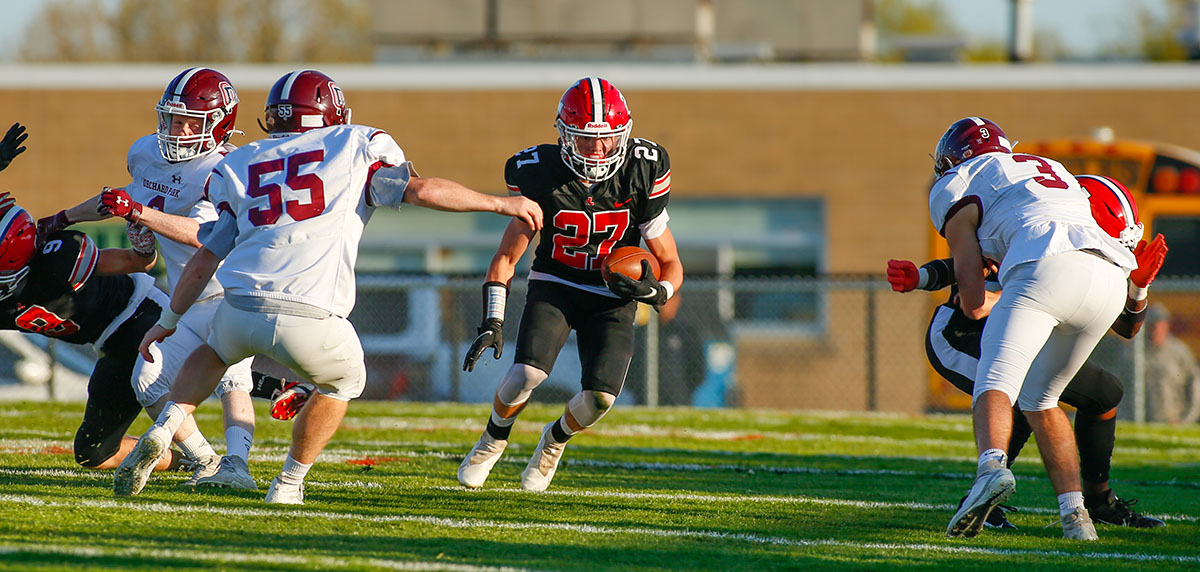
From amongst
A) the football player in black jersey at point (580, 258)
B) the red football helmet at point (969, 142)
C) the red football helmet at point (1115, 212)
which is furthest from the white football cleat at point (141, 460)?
the red football helmet at point (1115, 212)

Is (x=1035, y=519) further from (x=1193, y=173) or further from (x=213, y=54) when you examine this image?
(x=213, y=54)

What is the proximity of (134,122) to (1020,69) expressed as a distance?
476 inches

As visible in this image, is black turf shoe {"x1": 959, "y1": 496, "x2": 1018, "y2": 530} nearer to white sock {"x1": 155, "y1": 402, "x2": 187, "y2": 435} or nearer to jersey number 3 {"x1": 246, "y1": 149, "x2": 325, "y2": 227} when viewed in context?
jersey number 3 {"x1": 246, "y1": 149, "x2": 325, "y2": 227}

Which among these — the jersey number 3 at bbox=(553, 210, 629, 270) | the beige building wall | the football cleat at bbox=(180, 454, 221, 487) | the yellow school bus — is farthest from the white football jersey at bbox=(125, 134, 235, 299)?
the beige building wall

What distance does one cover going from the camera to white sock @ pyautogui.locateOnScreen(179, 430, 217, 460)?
17.4ft

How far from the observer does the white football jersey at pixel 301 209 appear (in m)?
4.39

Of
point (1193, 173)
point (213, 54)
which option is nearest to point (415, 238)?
point (1193, 173)

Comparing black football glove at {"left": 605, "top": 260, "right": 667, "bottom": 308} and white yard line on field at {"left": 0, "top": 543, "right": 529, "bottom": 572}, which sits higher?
black football glove at {"left": 605, "top": 260, "right": 667, "bottom": 308}

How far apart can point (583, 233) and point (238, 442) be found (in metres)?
1.73

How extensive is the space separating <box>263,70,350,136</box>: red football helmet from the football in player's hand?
4.42 ft

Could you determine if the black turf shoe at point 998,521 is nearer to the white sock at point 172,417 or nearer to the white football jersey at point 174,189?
the white sock at point 172,417

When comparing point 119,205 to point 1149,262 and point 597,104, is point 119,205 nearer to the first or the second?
point 597,104

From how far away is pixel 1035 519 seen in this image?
5.29m

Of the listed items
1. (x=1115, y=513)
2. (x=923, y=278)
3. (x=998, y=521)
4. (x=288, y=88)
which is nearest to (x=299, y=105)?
(x=288, y=88)
